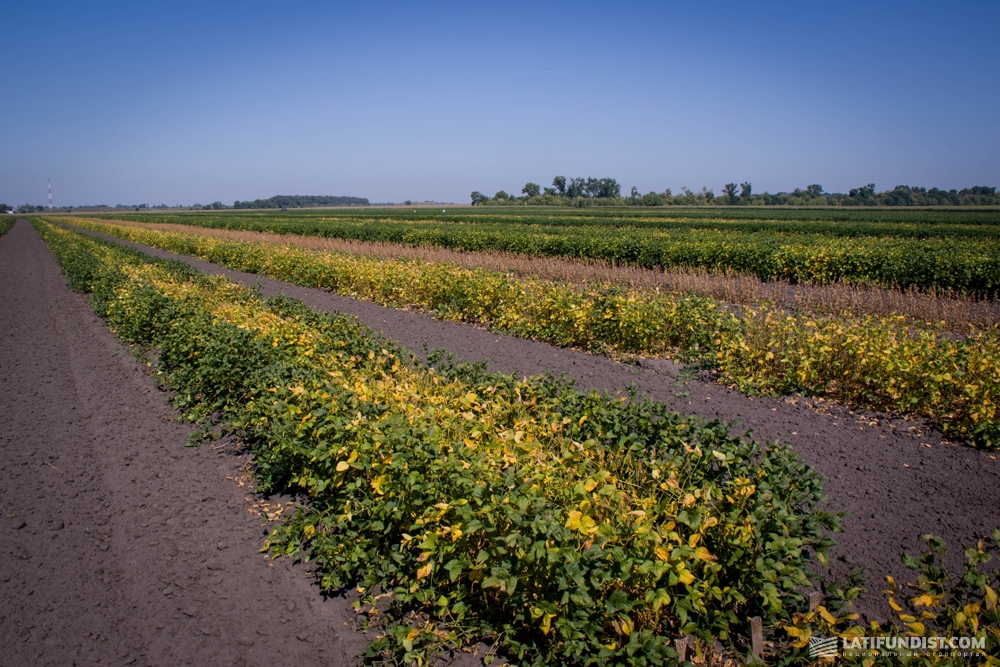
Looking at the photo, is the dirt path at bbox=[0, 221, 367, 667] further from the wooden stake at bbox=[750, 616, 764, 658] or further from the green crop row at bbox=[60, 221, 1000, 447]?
the green crop row at bbox=[60, 221, 1000, 447]

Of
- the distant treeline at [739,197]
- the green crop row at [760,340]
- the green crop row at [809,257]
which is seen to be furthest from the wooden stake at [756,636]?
the distant treeline at [739,197]

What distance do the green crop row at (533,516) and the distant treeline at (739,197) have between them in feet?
294

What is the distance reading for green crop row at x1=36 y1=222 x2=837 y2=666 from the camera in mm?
2590

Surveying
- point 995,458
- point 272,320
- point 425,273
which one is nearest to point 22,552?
point 272,320

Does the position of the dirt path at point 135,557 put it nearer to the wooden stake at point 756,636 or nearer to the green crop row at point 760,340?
the wooden stake at point 756,636

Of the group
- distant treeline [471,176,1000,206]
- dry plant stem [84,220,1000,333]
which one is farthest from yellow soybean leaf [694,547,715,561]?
distant treeline [471,176,1000,206]

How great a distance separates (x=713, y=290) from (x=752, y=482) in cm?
1061

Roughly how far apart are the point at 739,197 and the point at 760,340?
10459cm

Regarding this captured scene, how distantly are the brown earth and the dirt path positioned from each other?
11 millimetres

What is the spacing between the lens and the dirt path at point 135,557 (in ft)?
9.94

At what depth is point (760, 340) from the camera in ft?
22.9

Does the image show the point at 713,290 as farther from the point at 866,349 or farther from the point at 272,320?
the point at 272,320

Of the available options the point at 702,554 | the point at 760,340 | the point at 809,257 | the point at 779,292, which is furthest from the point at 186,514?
the point at 809,257

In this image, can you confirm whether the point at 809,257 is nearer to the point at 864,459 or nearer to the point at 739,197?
the point at 864,459
